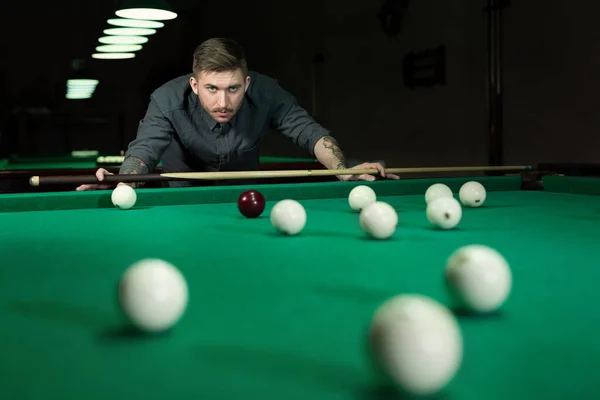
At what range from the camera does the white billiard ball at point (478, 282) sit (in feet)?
3.30

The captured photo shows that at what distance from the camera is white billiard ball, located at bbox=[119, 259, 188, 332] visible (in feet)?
3.01

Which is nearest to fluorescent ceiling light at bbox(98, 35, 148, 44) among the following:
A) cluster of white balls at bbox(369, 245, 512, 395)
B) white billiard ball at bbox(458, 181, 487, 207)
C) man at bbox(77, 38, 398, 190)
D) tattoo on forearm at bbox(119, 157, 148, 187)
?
man at bbox(77, 38, 398, 190)

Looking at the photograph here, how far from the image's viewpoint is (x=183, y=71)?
1232cm

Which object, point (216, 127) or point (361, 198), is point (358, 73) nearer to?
point (216, 127)

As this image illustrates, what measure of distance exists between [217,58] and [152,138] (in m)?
0.59

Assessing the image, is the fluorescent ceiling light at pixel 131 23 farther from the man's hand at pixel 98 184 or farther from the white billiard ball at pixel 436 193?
the white billiard ball at pixel 436 193

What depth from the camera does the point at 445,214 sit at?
1910 millimetres

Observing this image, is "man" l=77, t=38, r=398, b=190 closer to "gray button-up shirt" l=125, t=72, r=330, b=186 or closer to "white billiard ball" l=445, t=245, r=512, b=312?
"gray button-up shirt" l=125, t=72, r=330, b=186

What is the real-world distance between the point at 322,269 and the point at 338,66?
6.95m

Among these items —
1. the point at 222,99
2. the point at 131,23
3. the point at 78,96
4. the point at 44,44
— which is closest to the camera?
the point at 222,99

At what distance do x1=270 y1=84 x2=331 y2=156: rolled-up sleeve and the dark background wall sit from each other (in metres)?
2.05

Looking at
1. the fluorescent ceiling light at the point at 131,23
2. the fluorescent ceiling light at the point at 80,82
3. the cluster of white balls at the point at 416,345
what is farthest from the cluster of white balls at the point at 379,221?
the fluorescent ceiling light at the point at 80,82

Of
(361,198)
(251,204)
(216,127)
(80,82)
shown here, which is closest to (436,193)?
(361,198)

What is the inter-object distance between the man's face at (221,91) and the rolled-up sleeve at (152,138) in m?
0.26
